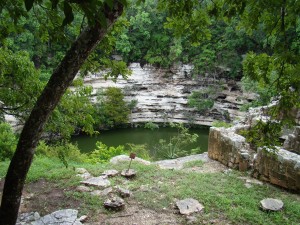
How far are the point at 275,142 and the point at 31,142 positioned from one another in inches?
90.4

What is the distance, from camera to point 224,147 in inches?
268

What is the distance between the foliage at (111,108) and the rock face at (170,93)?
102cm

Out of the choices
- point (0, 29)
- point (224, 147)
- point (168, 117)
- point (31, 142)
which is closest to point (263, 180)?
point (224, 147)

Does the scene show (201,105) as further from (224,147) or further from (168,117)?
(224,147)

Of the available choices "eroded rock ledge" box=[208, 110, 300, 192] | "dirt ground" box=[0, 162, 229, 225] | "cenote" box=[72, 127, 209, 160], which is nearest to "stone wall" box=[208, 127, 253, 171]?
"eroded rock ledge" box=[208, 110, 300, 192]

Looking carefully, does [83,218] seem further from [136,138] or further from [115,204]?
[136,138]

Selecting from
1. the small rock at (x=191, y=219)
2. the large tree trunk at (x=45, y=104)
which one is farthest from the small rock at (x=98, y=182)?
the large tree trunk at (x=45, y=104)

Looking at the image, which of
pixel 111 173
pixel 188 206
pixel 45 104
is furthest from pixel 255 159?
pixel 45 104

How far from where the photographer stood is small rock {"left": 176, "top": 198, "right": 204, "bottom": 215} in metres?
4.22

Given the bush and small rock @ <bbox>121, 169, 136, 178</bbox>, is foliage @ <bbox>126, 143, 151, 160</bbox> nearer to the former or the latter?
small rock @ <bbox>121, 169, 136, 178</bbox>

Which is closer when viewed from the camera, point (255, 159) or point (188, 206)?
point (188, 206)

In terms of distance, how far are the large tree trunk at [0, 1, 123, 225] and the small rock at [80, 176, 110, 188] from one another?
2440 mm

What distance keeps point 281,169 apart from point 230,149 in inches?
55.7

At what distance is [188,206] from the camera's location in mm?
4336
